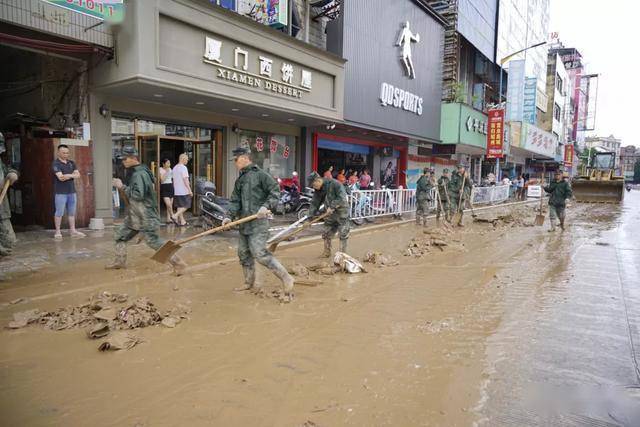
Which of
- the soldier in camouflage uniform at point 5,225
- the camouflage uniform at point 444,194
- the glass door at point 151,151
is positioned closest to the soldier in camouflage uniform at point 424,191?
the camouflage uniform at point 444,194

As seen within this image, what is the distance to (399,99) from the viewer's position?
16.3 m

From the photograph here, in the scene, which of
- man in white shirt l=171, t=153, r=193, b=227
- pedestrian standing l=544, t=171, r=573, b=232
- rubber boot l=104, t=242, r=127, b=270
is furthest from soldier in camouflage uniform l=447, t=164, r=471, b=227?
rubber boot l=104, t=242, r=127, b=270

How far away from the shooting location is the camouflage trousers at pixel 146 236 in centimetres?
556

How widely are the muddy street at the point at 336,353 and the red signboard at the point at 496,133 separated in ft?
59.9

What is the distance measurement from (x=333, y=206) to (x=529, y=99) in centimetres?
2849

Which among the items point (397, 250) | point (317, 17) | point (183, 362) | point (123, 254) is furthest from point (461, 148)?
point (183, 362)

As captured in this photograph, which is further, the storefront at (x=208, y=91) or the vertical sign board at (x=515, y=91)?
the vertical sign board at (x=515, y=91)

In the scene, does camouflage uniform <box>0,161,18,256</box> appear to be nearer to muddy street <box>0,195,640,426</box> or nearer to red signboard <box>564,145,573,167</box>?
muddy street <box>0,195,640,426</box>

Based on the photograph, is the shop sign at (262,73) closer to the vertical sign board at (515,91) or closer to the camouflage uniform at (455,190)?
the camouflage uniform at (455,190)

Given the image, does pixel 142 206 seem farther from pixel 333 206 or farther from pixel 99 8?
pixel 99 8

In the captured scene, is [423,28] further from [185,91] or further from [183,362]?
[183,362]

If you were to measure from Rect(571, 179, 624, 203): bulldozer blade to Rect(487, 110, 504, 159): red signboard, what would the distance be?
4569 millimetres

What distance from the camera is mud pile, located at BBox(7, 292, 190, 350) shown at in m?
3.63

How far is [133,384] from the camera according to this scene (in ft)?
9.13
